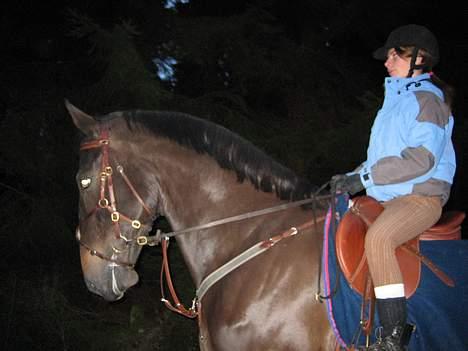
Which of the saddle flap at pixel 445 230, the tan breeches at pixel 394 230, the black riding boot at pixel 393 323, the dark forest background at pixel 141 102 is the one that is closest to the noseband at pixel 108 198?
the tan breeches at pixel 394 230

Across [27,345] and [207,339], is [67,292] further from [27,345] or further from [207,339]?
[207,339]

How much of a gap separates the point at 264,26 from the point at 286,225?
535 centimetres

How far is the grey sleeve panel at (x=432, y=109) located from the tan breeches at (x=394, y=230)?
46 centimetres

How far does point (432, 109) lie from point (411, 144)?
0.76 feet

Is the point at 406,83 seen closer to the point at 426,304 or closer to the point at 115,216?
the point at 426,304

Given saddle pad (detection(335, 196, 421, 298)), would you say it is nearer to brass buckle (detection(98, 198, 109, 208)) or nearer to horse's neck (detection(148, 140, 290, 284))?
horse's neck (detection(148, 140, 290, 284))

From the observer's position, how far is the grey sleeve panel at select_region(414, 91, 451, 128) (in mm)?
2404

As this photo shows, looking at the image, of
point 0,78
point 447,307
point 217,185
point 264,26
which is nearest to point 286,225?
point 217,185

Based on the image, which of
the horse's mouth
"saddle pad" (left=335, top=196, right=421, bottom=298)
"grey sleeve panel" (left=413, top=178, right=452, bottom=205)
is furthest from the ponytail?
the horse's mouth

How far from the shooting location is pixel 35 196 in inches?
274

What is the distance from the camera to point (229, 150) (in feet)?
9.24

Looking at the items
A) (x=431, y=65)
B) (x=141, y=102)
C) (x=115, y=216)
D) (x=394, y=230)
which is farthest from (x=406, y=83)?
(x=141, y=102)

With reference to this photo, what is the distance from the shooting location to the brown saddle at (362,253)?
94.5 inches

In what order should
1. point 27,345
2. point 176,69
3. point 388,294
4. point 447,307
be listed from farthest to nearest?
1. point 176,69
2. point 27,345
3. point 447,307
4. point 388,294
